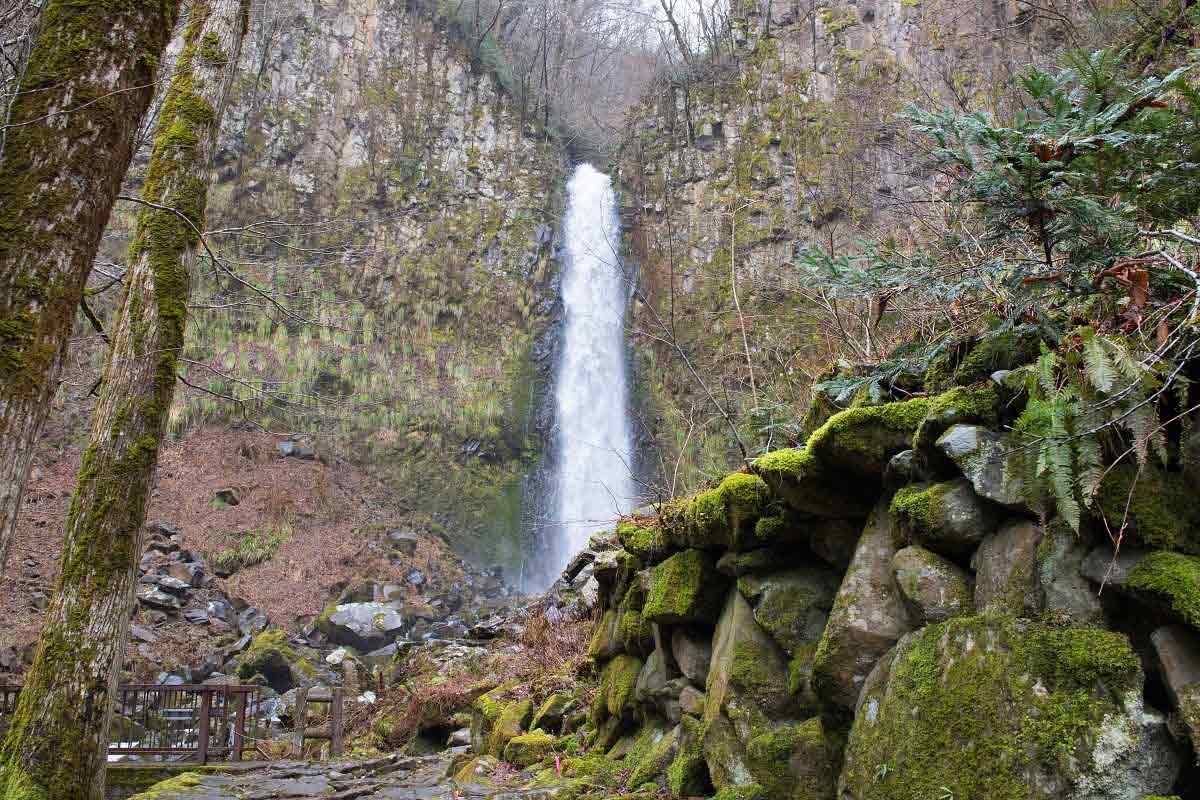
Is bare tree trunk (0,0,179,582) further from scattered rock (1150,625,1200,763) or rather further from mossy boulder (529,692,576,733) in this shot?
mossy boulder (529,692,576,733)

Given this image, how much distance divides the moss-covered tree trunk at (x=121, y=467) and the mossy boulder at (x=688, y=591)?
3548 millimetres

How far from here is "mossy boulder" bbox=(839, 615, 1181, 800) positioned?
2285mm

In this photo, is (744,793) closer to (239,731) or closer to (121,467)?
(121,467)

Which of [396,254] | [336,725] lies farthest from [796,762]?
[396,254]

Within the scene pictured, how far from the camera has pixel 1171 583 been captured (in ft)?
7.51

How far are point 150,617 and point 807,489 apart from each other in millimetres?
13886

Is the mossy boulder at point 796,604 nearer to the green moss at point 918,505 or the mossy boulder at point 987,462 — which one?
the green moss at point 918,505

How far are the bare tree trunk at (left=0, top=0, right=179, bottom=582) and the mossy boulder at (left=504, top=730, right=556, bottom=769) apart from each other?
192 inches

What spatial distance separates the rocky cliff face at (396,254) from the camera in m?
22.2

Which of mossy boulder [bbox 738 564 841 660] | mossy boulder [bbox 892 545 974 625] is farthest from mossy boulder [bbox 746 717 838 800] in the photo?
mossy boulder [bbox 892 545 974 625]

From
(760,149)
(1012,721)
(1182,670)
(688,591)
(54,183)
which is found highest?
(760,149)

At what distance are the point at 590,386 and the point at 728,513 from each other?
18415 millimetres

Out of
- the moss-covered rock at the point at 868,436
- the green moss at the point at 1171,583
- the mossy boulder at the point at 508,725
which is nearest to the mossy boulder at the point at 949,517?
the moss-covered rock at the point at 868,436

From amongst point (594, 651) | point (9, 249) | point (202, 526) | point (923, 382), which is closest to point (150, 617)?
point (202, 526)
